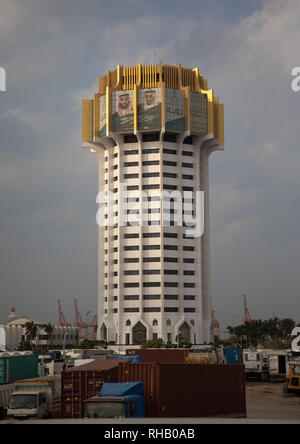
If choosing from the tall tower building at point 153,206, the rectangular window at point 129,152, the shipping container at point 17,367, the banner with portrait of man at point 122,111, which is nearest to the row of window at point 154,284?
the tall tower building at point 153,206

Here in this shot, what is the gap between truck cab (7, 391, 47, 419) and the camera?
105 feet

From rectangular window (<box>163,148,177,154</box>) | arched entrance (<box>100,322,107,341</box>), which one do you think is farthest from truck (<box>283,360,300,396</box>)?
rectangular window (<box>163,148,177,154</box>)

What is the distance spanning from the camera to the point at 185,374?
3162 centimetres

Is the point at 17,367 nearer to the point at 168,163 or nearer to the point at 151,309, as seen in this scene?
the point at 151,309

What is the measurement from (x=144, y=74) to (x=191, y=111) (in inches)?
786

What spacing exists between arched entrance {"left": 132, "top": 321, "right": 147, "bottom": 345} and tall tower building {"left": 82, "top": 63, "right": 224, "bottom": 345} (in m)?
0.29

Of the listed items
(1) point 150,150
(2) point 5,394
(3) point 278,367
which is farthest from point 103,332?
(2) point 5,394

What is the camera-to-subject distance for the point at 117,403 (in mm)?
24266

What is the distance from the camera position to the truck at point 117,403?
24.0m

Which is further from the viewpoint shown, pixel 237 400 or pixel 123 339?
pixel 123 339

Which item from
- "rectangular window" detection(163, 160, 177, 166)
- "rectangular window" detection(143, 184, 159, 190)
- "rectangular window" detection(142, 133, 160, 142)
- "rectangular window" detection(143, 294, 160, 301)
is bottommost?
"rectangular window" detection(143, 294, 160, 301)

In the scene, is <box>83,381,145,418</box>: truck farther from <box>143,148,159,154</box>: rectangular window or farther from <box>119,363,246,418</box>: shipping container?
<box>143,148,159,154</box>: rectangular window
